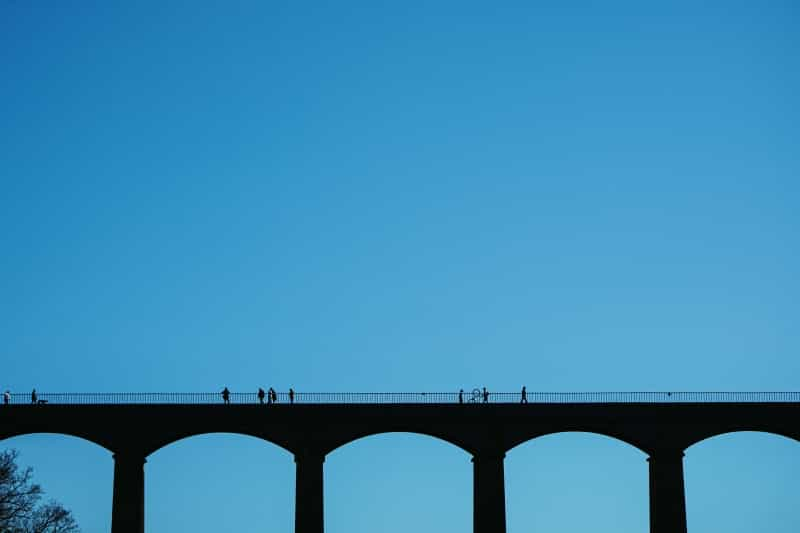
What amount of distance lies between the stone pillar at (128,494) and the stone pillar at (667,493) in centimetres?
2878

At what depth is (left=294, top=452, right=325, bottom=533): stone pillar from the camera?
309ft

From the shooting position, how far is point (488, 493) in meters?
96.1

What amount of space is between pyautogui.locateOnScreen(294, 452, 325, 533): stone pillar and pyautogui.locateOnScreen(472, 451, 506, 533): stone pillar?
868 cm

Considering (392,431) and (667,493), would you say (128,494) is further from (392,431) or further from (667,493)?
(667,493)

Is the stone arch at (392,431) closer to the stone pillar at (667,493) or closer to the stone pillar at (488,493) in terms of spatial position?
the stone pillar at (488,493)

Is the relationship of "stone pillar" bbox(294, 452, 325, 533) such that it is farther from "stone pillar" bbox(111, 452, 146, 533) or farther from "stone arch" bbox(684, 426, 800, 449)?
"stone arch" bbox(684, 426, 800, 449)

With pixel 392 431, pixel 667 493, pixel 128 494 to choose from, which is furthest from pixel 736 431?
pixel 128 494

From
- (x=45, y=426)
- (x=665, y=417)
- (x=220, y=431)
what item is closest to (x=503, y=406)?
(x=665, y=417)

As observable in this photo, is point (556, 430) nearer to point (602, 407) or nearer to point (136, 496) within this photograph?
point (602, 407)

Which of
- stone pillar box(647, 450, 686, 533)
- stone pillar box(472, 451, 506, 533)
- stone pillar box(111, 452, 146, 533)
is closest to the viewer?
stone pillar box(111, 452, 146, 533)

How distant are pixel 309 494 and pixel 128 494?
987cm

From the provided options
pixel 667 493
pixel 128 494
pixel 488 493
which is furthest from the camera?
pixel 667 493

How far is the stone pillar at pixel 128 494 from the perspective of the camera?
93.0 metres

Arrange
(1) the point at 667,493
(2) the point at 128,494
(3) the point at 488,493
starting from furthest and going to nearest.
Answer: (1) the point at 667,493, (3) the point at 488,493, (2) the point at 128,494
